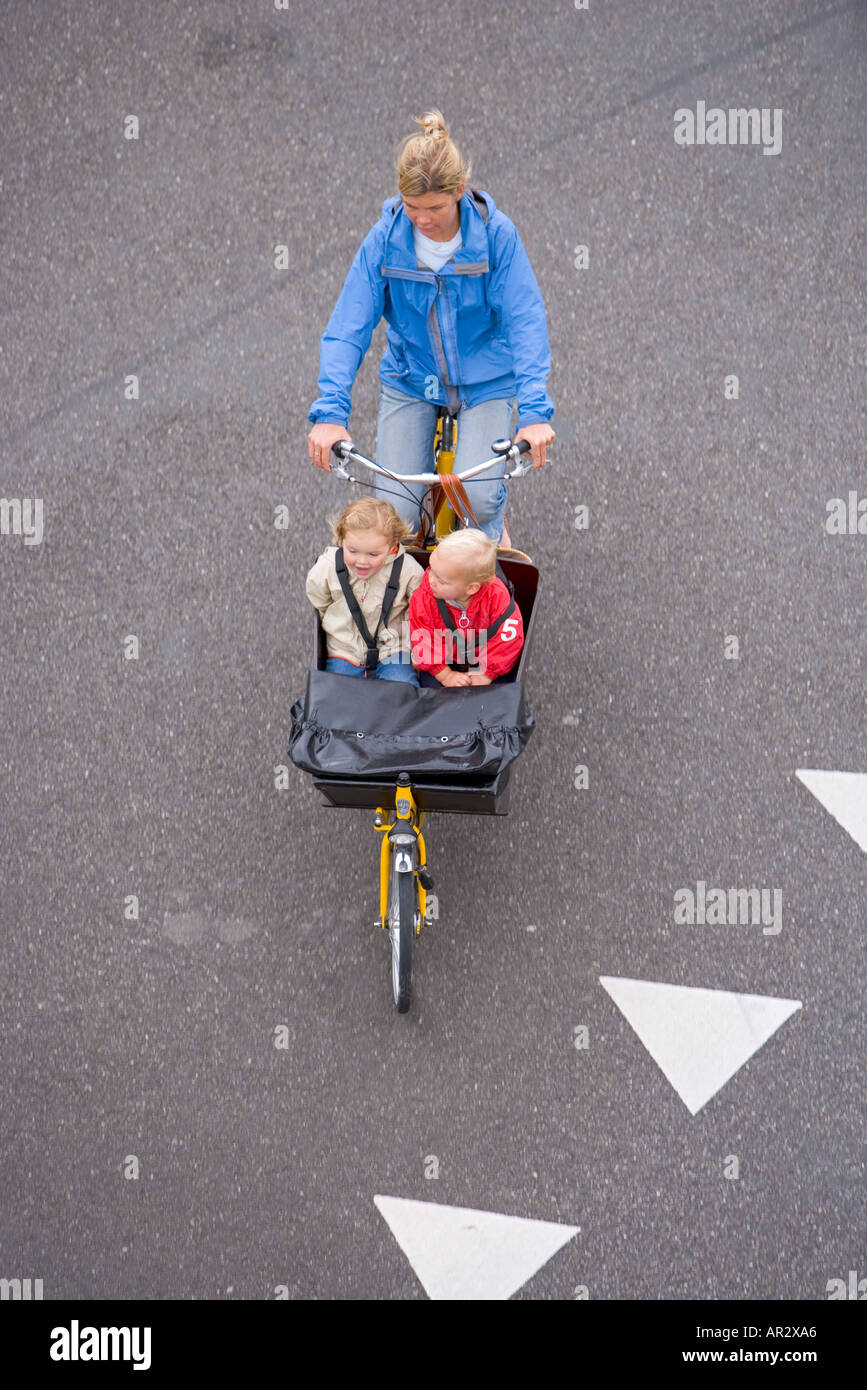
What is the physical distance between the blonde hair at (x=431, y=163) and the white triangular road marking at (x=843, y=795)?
115 inches

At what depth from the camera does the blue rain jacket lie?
176 inches

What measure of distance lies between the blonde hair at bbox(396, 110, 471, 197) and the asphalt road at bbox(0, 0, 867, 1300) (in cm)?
187

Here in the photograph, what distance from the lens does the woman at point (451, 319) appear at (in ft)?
14.5

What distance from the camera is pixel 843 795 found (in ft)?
18.0

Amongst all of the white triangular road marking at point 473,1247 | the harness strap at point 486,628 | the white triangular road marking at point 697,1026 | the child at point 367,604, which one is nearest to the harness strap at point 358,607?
the child at point 367,604

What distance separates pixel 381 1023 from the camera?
17.5 ft

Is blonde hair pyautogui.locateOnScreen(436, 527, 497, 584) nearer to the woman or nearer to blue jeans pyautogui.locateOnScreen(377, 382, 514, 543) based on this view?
the woman

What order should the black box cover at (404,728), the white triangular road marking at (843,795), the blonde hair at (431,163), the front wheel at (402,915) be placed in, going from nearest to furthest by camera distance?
the blonde hair at (431,163) → the black box cover at (404,728) → the front wheel at (402,915) → the white triangular road marking at (843,795)

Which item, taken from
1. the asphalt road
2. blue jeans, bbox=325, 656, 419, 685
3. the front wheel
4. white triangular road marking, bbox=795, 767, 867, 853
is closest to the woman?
blue jeans, bbox=325, 656, 419, 685

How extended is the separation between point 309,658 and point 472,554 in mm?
1676

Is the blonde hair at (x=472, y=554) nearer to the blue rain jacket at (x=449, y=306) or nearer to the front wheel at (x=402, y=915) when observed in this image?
the blue rain jacket at (x=449, y=306)
